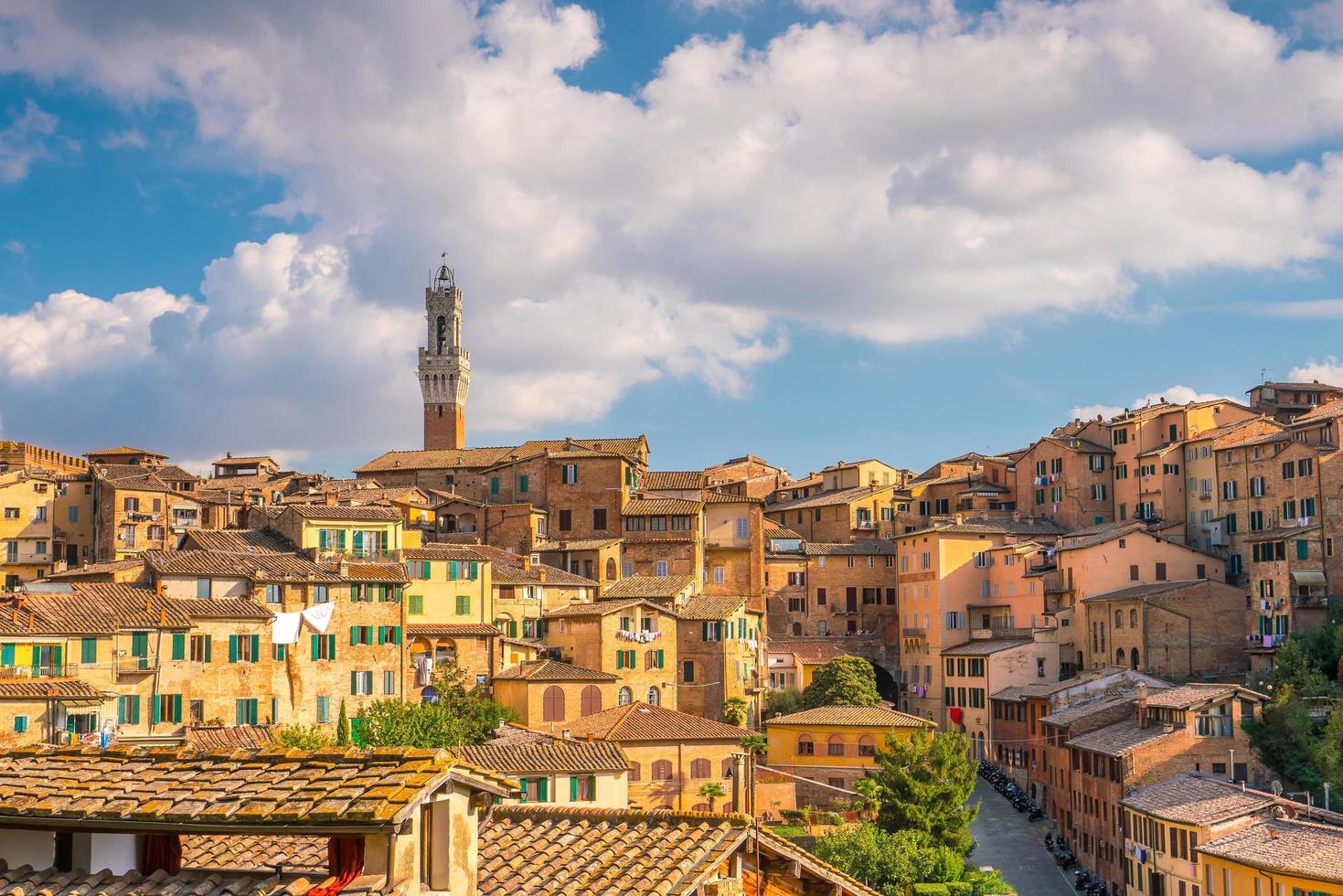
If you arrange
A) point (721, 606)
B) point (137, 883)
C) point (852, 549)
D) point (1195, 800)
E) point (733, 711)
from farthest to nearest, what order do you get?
point (852, 549) < point (721, 606) < point (733, 711) < point (1195, 800) < point (137, 883)

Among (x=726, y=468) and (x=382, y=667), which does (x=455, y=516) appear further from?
(x=726, y=468)

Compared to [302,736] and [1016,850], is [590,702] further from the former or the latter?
[1016,850]

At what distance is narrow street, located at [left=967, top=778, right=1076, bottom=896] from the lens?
58.1 m

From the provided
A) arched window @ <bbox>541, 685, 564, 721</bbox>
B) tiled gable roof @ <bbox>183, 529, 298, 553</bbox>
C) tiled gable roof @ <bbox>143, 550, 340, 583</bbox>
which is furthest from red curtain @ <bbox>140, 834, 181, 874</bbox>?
arched window @ <bbox>541, 685, 564, 721</bbox>

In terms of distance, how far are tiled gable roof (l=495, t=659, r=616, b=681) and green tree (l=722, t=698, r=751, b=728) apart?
6597mm

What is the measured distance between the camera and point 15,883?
12.4 m

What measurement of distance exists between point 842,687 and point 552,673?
15.7 m

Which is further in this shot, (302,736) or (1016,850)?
(1016,850)

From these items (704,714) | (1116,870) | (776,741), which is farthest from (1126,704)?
(704,714)

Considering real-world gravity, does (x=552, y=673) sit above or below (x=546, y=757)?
above

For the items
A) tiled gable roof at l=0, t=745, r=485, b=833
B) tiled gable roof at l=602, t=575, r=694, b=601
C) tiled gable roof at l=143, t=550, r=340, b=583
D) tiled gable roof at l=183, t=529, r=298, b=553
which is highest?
tiled gable roof at l=183, t=529, r=298, b=553

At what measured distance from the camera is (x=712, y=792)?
61750 mm

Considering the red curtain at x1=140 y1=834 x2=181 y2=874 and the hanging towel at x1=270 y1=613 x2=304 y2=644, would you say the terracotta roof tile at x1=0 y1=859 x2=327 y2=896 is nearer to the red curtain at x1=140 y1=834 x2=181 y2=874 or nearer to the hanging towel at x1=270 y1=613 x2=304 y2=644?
the red curtain at x1=140 y1=834 x2=181 y2=874

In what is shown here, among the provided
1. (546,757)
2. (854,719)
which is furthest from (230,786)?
(854,719)
